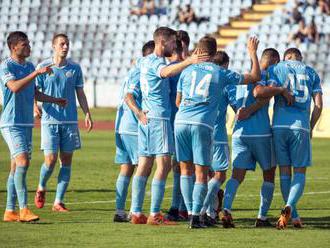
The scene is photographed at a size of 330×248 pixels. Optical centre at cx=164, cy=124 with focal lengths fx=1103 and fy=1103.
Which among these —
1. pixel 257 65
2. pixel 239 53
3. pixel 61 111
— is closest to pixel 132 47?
pixel 239 53

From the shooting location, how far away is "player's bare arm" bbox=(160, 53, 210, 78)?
1240cm

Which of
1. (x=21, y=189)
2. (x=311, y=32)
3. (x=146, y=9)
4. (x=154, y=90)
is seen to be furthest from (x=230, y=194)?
(x=146, y=9)

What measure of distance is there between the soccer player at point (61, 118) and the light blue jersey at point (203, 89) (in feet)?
8.54

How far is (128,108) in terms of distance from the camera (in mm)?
13812

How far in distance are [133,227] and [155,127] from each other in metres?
1.21

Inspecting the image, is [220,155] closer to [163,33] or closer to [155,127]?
[155,127]

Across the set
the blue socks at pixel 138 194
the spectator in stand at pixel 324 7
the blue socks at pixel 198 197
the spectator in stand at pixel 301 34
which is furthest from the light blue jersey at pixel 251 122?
the spectator in stand at pixel 324 7

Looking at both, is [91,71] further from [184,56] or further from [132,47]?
[184,56]

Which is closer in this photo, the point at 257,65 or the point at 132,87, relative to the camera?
the point at 257,65

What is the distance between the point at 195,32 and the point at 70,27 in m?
6.23

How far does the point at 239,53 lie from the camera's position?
131ft

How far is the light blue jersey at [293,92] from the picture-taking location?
12938 millimetres

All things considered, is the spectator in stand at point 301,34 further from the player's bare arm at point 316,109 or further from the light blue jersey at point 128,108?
the player's bare arm at point 316,109

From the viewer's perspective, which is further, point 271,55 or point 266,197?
point 271,55
